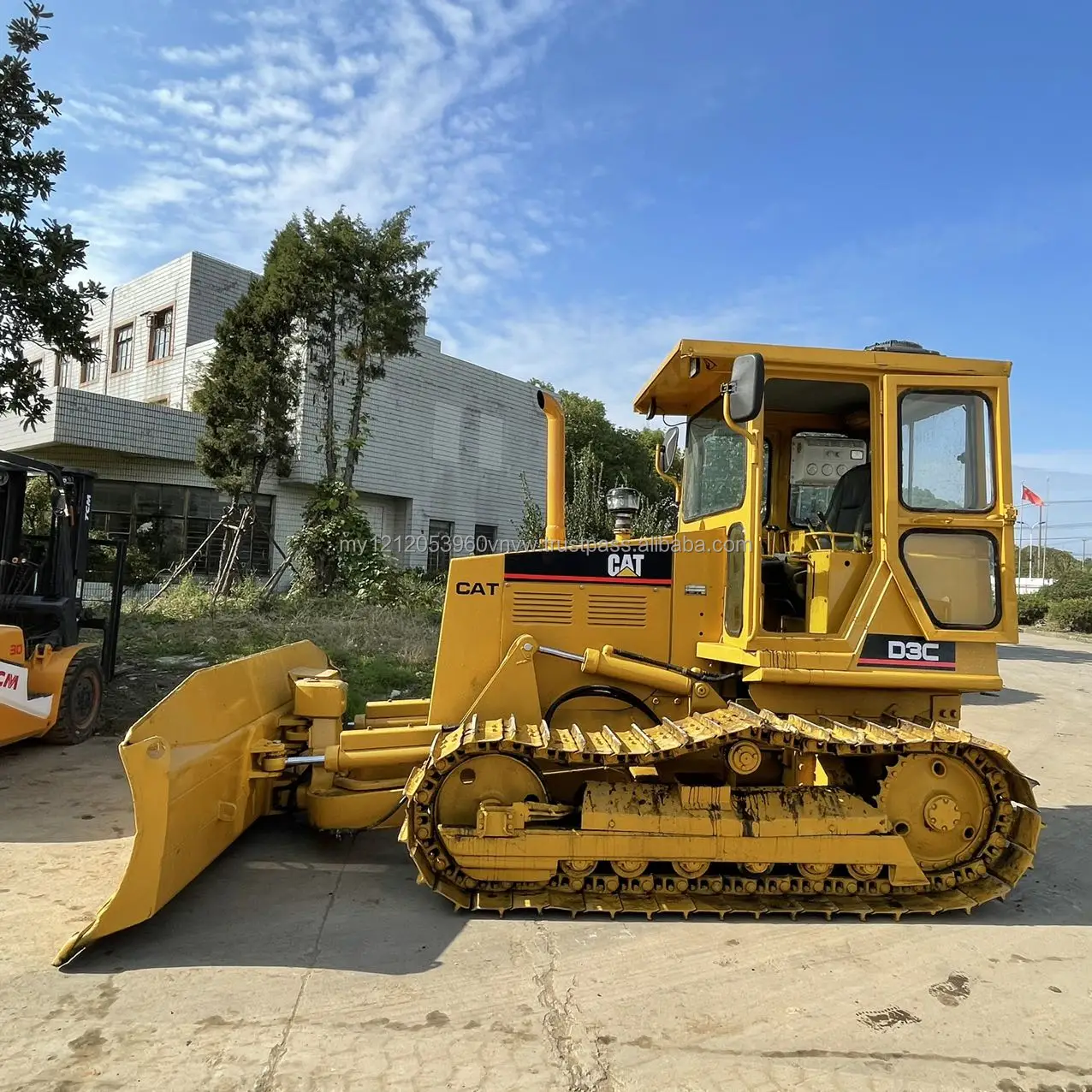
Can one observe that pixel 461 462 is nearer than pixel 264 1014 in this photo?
No

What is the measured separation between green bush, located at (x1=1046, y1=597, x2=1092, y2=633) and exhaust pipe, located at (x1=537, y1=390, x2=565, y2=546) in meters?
29.0

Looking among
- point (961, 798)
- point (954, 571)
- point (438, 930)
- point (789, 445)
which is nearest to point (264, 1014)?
point (438, 930)

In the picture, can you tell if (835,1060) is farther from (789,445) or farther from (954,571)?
(789,445)

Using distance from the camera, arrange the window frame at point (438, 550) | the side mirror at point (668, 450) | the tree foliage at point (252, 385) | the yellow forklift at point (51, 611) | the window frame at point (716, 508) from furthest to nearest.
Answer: the window frame at point (438, 550) → the tree foliage at point (252, 385) → the yellow forklift at point (51, 611) → the side mirror at point (668, 450) → the window frame at point (716, 508)

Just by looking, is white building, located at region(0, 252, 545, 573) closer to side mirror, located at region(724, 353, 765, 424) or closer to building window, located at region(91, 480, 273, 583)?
building window, located at region(91, 480, 273, 583)

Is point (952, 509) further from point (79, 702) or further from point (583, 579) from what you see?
point (79, 702)

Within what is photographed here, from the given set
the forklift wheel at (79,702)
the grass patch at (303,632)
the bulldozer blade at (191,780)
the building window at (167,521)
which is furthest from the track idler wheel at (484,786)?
the building window at (167,521)

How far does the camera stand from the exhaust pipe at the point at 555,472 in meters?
5.25

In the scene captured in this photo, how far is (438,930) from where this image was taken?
3.76 metres

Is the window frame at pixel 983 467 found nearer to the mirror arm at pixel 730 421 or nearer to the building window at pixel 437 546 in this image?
the mirror arm at pixel 730 421

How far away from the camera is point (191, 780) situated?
→ 386 centimetres

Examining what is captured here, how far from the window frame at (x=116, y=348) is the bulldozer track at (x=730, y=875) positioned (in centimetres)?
2056

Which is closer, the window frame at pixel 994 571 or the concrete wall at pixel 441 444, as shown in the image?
the window frame at pixel 994 571

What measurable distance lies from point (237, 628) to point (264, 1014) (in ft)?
30.3
